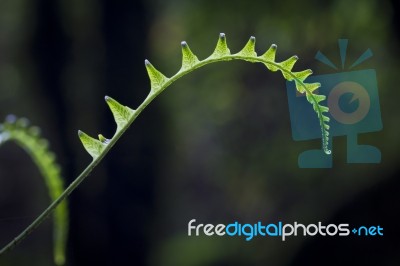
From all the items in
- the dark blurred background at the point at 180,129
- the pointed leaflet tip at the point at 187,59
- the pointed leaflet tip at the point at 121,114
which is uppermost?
the dark blurred background at the point at 180,129

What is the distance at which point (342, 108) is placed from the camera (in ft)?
3.06

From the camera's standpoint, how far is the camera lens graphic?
0.93m

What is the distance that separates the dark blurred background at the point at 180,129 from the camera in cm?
93

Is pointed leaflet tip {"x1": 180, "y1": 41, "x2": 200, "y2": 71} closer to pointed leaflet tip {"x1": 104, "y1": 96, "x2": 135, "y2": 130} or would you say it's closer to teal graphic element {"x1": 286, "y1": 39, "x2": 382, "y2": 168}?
pointed leaflet tip {"x1": 104, "y1": 96, "x2": 135, "y2": 130}

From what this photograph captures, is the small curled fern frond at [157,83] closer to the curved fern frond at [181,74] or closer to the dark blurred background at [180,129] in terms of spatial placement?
the curved fern frond at [181,74]

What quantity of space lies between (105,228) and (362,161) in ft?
1.60

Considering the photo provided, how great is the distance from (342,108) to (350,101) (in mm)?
21

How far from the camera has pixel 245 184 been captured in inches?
38.2

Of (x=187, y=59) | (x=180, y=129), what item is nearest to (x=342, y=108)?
(x=180, y=129)

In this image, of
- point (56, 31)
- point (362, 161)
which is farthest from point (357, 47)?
point (56, 31)

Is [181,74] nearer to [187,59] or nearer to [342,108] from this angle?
[187,59]

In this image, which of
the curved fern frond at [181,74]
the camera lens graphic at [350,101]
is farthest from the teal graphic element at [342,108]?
the curved fern frond at [181,74]

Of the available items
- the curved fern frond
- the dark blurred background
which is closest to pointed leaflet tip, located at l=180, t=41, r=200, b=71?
the curved fern frond

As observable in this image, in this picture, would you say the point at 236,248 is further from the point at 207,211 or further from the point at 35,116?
the point at 35,116
